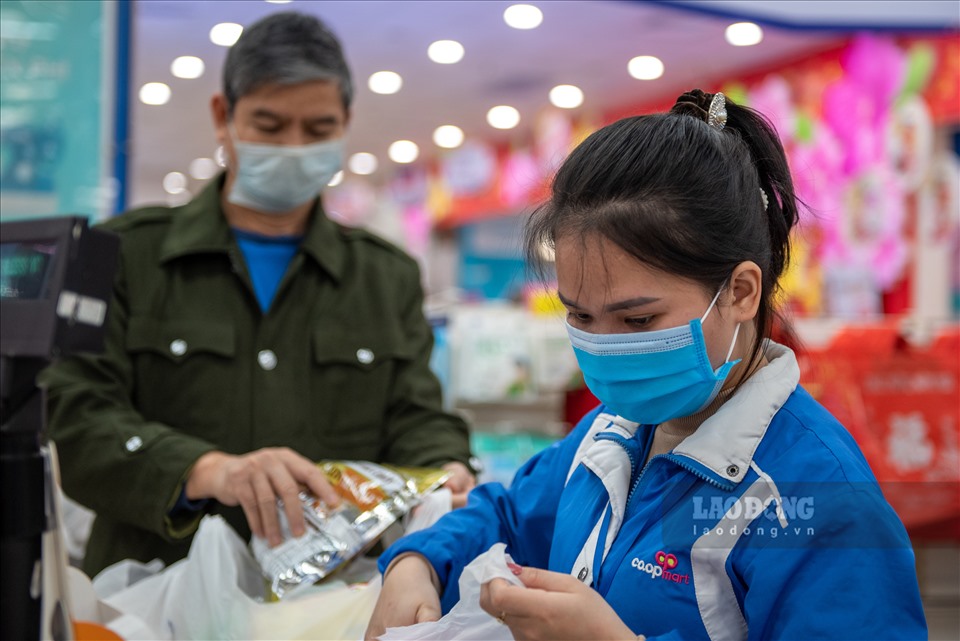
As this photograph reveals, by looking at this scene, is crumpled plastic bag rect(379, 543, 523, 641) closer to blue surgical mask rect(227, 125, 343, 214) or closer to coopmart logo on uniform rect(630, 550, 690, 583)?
coopmart logo on uniform rect(630, 550, 690, 583)

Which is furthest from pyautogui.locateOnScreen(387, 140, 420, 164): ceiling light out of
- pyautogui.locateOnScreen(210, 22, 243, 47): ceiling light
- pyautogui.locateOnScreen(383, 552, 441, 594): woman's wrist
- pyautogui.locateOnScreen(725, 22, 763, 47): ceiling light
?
pyautogui.locateOnScreen(383, 552, 441, 594): woman's wrist

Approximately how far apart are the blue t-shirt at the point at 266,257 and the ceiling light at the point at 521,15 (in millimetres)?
656

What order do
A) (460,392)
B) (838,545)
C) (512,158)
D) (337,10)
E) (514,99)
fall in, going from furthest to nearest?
(512,158) → (514,99) → (460,392) → (337,10) → (838,545)

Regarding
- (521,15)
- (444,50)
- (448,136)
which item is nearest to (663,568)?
(521,15)

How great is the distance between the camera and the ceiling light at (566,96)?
7.52 meters

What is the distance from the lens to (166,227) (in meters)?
1.97

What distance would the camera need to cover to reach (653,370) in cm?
104

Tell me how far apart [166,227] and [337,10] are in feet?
2.03

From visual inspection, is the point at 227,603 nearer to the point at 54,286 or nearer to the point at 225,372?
the point at 225,372

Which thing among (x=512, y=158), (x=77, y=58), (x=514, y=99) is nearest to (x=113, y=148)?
(x=77, y=58)

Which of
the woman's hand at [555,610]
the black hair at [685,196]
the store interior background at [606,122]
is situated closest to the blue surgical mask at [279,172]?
the store interior background at [606,122]

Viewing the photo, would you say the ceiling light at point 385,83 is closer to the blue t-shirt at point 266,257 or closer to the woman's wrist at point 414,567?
the blue t-shirt at point 266,257

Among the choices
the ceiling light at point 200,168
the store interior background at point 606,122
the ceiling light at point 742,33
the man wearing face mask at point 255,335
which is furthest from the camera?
the ceiling light at point 200,168

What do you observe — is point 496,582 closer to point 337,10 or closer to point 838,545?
point 838,545
